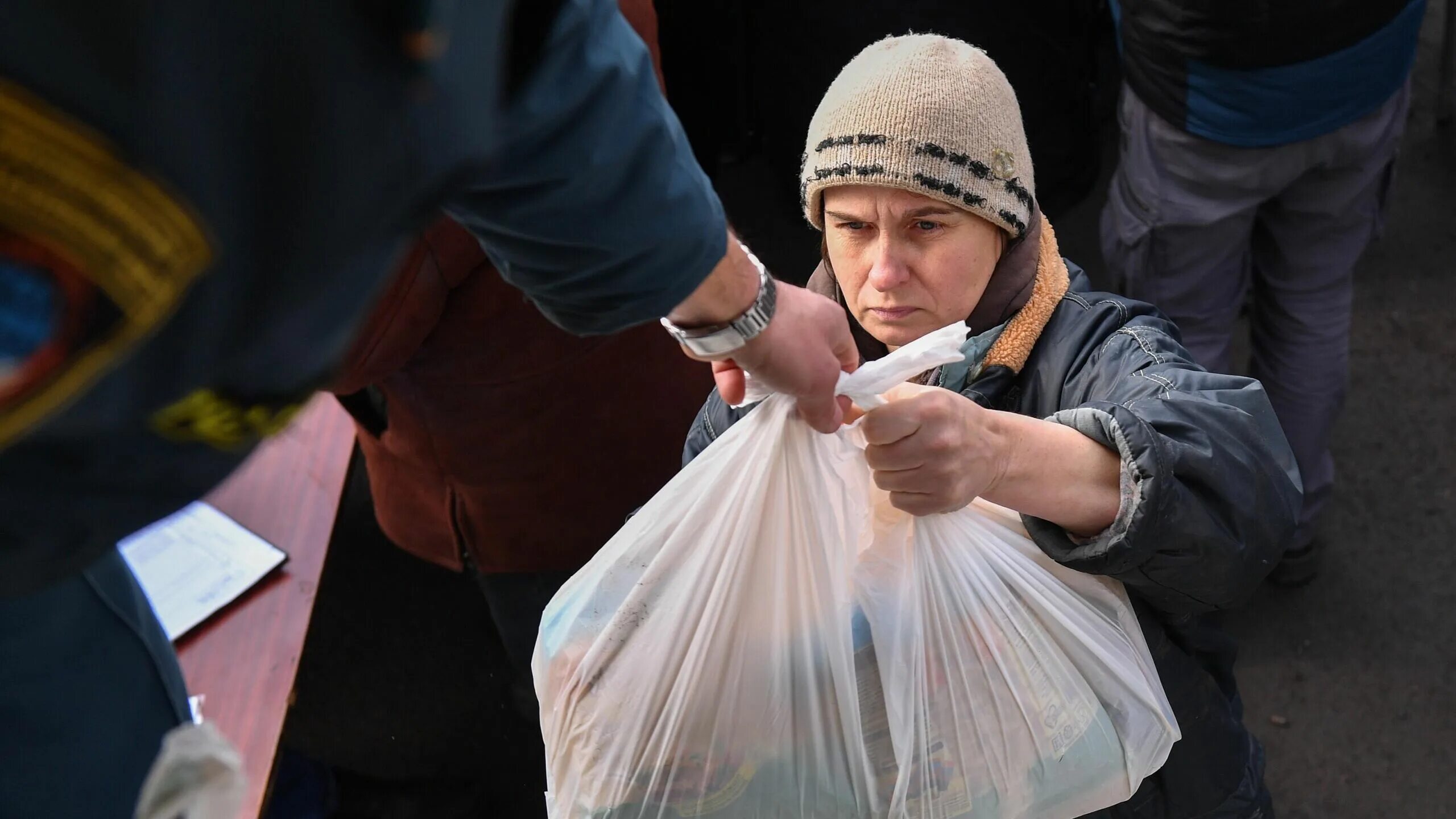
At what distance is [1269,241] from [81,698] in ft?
6.65

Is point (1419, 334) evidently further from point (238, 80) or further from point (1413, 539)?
point (238, 80)

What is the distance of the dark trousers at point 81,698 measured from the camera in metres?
0.77

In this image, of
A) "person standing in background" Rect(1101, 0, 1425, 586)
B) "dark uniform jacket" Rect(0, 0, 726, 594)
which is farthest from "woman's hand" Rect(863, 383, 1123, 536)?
"person standing in background" Rect(1101, 0, 1425, 586)

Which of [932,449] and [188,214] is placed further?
[932,449]

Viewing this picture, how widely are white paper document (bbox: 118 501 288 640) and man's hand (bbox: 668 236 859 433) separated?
1.01 m

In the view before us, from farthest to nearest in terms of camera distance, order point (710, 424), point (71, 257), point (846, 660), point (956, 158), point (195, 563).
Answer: point (195, 563) < point (710, 424) < point (956, 158) < point (846, 660) < point (71, 257)

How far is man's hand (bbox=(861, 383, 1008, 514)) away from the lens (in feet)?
3.14

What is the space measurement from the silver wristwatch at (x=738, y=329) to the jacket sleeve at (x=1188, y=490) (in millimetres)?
322

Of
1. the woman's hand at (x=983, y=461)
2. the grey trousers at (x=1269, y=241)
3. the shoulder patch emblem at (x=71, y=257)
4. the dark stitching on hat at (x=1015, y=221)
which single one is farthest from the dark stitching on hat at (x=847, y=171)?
the grey trousers at (x=1269, y=241)

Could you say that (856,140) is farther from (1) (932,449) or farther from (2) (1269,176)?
(2) (1269,176)

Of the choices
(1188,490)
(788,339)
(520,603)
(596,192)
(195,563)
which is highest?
(596,192)

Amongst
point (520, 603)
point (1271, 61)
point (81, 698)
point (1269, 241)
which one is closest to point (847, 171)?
point (81, 698)

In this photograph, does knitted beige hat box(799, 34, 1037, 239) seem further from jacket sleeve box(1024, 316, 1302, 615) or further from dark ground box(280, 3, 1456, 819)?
dark ground box(280, 3, 1456, 819)

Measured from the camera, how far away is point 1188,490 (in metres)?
0.98
